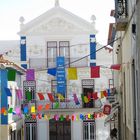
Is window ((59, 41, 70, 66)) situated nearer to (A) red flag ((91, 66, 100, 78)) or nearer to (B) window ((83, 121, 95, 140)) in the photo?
(B) window ((83, 121, 95, 140))

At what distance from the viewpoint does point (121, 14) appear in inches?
473

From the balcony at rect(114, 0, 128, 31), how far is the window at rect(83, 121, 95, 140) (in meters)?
21.1

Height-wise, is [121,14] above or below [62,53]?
below

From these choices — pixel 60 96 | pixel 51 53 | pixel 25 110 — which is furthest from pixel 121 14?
pixel 51 53

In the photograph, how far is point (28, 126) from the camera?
32.8 meters

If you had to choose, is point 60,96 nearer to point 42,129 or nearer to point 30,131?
point 42,129

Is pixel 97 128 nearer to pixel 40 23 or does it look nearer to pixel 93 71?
pixel 40 23

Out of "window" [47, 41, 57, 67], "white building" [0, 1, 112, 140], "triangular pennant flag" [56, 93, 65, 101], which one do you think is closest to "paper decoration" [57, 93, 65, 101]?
"triangular pennant flag" [56, 93, 65, 101]

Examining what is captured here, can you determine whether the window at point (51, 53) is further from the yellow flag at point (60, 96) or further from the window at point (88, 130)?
the window at point (88, 130)

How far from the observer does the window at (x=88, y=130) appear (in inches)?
1300

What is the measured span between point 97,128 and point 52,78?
4.68 metres

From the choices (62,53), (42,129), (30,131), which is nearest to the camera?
(30,131)

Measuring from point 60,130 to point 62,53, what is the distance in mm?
5529

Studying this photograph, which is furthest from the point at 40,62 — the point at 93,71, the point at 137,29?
the point at 137,29
